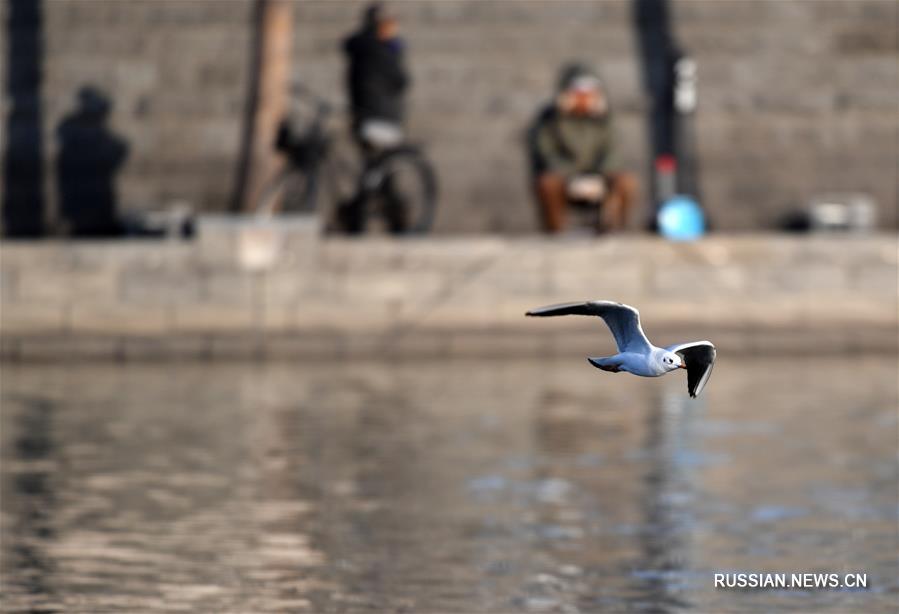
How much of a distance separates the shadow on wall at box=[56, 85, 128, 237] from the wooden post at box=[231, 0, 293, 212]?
101 inches

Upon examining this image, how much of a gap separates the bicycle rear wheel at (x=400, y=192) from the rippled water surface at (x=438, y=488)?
3717 mm

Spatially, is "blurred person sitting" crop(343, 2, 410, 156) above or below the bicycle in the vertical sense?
above

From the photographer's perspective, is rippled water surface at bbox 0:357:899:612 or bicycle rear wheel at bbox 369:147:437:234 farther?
bicycle rear wheel at bbox 369:147:437:234

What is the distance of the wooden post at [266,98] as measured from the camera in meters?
24.2

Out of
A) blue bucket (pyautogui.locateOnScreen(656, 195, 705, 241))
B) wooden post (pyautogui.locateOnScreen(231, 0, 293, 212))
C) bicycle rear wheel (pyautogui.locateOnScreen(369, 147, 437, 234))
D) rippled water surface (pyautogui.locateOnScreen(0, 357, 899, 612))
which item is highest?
wooden post (pyautogui.locateOnScreen(231, 0, 293, 212))

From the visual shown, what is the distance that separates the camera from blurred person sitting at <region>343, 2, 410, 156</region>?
23469 millimetres

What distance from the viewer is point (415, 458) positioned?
47.5ft

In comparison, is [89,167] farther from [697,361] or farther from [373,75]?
[697,361]

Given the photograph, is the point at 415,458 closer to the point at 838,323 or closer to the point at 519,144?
the point at 838,323

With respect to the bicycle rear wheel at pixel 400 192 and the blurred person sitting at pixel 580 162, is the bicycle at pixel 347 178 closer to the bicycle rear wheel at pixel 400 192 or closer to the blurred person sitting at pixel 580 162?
the bicycle rear wheel at pixel 400 192

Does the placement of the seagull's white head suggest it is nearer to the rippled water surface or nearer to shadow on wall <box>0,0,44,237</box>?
the rippled water surface

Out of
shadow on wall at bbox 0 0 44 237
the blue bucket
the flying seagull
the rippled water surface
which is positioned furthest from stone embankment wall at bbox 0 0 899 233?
the flying seagull

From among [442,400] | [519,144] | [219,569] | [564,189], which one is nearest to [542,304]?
[564,189]

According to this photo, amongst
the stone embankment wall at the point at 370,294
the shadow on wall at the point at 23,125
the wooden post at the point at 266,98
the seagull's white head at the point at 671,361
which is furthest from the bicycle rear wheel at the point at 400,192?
the seagull's white head at the point at 671,361
